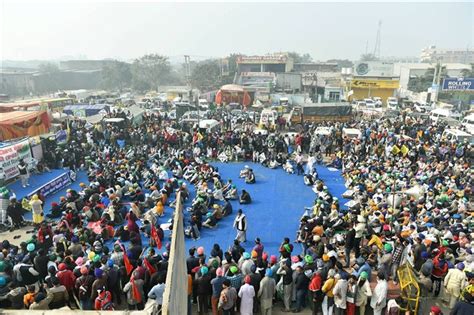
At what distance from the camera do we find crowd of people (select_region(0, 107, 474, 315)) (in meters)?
7.03

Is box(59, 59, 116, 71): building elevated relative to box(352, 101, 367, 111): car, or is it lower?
elevated

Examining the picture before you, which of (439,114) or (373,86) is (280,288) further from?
(373,86)

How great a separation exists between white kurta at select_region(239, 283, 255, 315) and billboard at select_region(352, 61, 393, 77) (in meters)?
45.4

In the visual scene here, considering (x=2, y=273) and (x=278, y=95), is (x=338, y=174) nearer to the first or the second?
(x=2, y=273)

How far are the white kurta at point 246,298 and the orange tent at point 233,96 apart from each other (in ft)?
104

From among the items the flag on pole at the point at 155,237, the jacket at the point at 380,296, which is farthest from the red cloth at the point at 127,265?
the jacket at the point at 380,296

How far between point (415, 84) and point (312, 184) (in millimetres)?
47391

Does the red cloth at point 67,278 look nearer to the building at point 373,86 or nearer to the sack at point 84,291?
the sack at point 84,291

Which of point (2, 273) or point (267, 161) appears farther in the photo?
point (267, 161)

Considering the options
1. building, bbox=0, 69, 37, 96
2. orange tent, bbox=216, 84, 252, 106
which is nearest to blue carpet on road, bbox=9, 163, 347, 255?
orange tent, bbox=216, 84, 252, 106

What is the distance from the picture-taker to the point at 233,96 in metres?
38.0

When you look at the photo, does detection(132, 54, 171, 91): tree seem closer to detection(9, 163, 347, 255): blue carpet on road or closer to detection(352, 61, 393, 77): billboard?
detection(352, 61, 393, 77): billboard

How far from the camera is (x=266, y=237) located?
1127 centimetres

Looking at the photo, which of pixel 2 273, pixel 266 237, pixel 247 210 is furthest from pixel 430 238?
pixel 2 273
